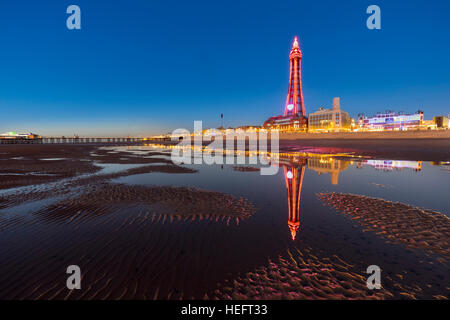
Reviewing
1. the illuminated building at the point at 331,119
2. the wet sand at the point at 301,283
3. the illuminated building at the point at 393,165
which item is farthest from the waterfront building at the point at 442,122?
the wet sand at the point at 301,283

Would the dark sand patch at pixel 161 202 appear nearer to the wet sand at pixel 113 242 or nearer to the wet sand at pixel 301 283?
the wet sand at pixel 113 242

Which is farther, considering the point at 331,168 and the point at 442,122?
the point at 442,122

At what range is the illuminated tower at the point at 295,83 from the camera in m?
138

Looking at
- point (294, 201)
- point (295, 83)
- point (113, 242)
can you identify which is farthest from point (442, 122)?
point (113, 242)

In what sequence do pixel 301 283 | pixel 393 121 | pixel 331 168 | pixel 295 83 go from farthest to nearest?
pixel 295 83
pixel 393 121
pixel 331 168
pixel 301 283

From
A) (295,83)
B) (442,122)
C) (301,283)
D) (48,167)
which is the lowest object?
(301,283)

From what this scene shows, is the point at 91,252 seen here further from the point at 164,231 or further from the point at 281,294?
the point at 281,294

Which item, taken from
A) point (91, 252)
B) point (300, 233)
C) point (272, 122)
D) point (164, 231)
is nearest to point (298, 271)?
point (300, 233)

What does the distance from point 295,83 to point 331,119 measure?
39570mm

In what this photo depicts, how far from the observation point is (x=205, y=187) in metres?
9.70

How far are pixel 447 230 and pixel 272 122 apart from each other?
165458mm

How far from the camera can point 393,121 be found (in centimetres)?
12625

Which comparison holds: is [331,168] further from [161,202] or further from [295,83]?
[295,83]

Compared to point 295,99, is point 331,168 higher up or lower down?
lower down
